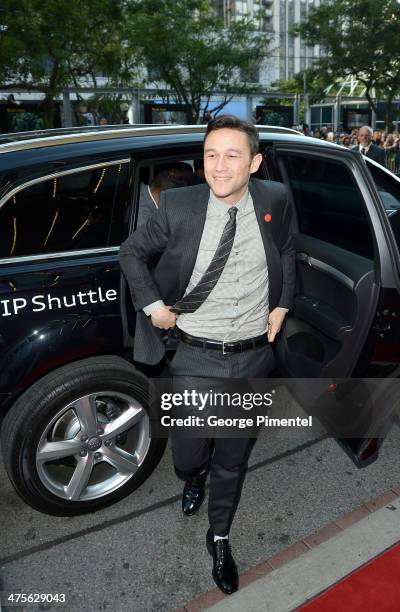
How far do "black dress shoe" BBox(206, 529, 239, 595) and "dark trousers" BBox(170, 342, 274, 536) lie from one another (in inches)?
2.4

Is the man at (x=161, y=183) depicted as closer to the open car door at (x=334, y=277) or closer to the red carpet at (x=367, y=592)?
the open car door at (x=334, y=277)

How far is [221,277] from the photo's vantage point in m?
2.23

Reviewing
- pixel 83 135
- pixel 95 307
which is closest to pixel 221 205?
pixel 95 307

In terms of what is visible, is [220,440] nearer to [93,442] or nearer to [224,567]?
[224,567]

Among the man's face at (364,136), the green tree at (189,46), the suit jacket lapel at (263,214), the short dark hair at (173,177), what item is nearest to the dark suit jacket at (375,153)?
the man's face at (364,136)

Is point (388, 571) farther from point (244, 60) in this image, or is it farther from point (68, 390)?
point (244, 60)

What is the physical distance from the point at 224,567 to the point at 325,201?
2324mm

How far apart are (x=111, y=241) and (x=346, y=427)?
1.65m

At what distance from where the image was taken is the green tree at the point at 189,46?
21.4 meters

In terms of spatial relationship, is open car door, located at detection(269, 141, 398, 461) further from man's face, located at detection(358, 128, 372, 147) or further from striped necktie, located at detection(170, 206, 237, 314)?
man's face, located at detection(358, 128, 372, 147)

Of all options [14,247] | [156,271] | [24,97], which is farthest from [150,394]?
[24,97]

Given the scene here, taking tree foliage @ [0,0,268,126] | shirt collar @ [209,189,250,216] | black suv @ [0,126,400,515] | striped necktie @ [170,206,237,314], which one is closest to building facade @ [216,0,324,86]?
tree foliage @ [0,0,268,126]

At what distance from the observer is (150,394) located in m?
2.79

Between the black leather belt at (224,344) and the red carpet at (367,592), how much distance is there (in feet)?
3.76
